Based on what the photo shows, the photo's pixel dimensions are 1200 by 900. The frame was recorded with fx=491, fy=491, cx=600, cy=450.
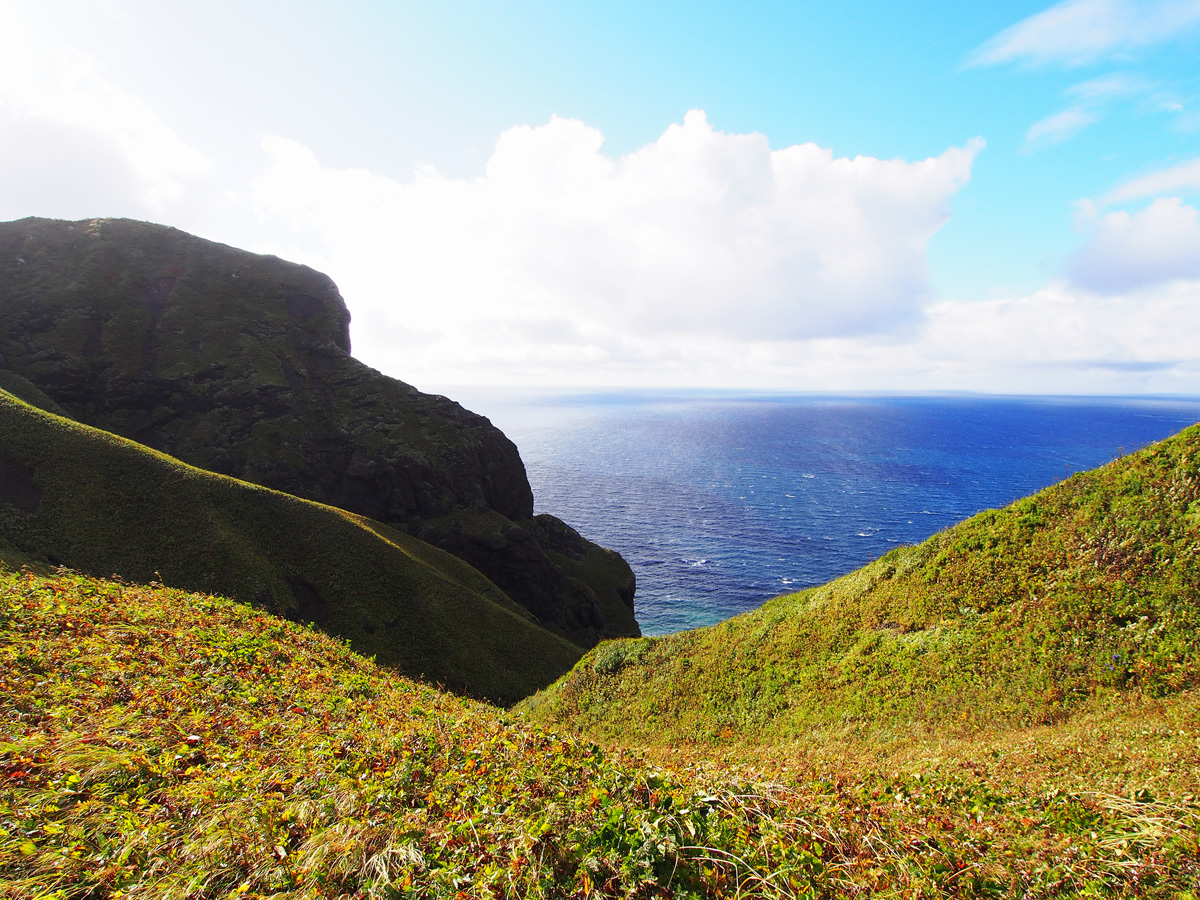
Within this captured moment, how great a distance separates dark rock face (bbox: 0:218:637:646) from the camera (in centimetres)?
6675

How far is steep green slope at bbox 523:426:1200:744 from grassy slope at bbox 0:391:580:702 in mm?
20137

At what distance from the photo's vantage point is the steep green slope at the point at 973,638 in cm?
1544

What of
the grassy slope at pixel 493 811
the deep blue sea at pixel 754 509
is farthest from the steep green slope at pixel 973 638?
the deep blue sea at pixel 754 509

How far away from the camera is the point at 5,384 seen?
5788cm

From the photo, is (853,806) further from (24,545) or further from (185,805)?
(24,545)

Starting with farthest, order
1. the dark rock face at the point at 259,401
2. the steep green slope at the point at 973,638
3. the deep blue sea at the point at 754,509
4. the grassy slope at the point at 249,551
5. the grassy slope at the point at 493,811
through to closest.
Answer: the deep blue sea at the point at 754,509 → the dark rock face at the point at 259,401 → the grassy slope at the point at 249,551 → the steep green slope at the point at 973,638 → the grassy slope at the point at 493,811

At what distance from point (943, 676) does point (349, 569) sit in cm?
4418

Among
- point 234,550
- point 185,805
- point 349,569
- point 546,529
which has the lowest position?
point 546,529

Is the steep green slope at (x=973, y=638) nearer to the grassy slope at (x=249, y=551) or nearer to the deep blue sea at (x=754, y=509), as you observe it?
the grassy slope at (x=249, y=551)

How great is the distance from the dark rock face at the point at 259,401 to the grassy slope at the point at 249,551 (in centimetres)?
2158

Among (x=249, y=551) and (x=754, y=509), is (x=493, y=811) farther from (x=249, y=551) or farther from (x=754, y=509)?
(x=754, y=509)

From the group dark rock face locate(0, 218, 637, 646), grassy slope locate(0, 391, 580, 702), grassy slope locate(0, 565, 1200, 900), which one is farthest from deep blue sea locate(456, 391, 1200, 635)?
grassy slope locate(0, 565, 1200, 900)

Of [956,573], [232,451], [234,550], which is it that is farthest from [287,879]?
[232,451]

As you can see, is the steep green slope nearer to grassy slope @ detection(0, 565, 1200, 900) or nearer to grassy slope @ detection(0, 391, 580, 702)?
grassy slope @ detection(0, 565, 1200, 900)
